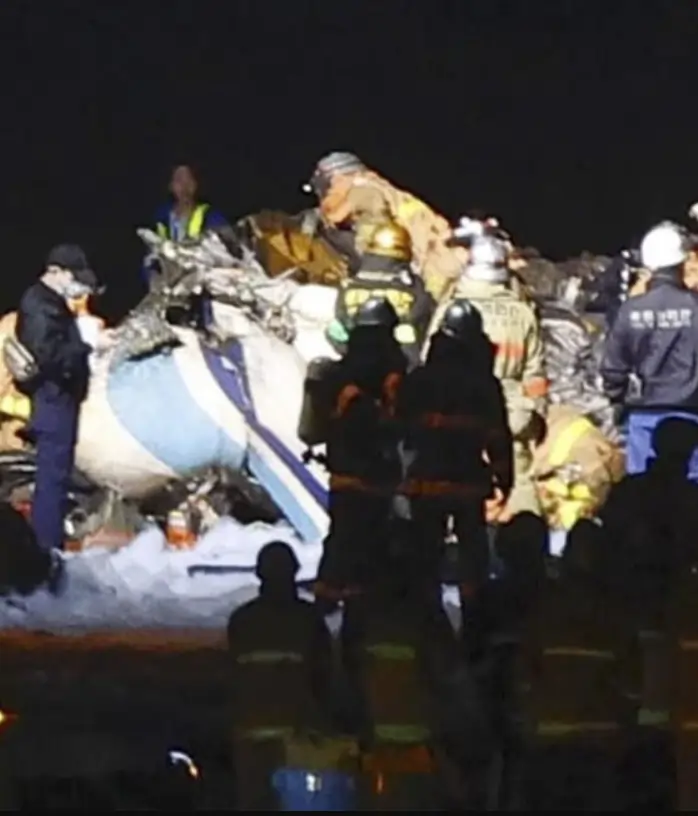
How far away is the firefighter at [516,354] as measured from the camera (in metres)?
6.42

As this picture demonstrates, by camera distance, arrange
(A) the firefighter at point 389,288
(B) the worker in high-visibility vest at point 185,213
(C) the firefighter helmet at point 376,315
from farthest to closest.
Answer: (B) the worker in high-visibility vest at point 185,213, (A) the firefighter at point 389,288, (C) the firefighter helmet at point 376,315

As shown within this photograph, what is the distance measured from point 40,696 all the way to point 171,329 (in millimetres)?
1317

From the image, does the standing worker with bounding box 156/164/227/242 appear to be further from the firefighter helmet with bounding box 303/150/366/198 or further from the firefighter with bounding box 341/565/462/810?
the firefighter with bounding box 341/565/462/810

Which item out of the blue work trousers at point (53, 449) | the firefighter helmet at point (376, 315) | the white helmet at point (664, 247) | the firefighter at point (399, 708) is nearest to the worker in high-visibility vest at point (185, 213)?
the blue work trousers at point (53, 449)

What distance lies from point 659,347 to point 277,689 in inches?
84.8

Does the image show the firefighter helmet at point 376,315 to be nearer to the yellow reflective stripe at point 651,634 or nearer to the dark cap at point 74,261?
the dark cap at point 74,261

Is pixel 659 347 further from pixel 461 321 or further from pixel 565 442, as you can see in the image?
pixel 461 321

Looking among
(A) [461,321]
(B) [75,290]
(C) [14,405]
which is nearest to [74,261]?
(B) [75,290]

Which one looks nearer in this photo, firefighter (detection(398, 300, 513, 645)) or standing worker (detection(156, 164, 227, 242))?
firefighter (detection(398, 300, 513, 645))

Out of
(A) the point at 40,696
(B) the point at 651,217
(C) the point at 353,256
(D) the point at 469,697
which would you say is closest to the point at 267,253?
(C) the point at 353,256

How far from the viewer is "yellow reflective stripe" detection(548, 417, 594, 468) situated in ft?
21.5

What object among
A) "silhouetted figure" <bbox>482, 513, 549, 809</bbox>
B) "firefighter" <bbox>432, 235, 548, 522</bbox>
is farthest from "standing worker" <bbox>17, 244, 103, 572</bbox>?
"silhouetted figure" <bbox>482, 513, 549, 809</bbox>

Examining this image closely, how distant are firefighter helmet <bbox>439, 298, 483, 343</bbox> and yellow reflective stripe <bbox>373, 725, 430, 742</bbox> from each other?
4.90ft

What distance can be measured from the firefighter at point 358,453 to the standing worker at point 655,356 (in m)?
0.82
